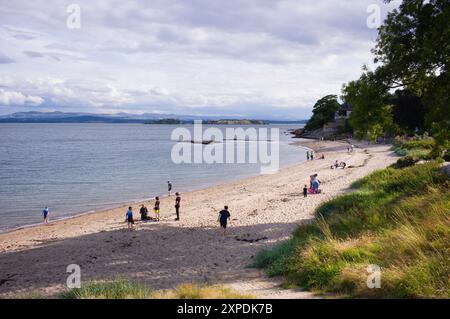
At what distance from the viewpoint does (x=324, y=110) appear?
125 meters

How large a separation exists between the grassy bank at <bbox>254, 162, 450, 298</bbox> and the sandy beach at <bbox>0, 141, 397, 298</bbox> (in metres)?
0.74

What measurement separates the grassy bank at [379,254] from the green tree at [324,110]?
11179 cm

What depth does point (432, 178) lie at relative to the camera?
1588 centimetres

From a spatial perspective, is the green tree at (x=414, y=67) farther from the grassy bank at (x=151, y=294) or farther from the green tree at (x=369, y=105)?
the grassy bank at (x=151, y=294)

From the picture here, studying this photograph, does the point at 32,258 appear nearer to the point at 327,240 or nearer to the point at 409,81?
the point at 327,240

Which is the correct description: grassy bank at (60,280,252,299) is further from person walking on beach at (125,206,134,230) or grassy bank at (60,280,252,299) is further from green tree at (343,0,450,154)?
person walking on beach at (125,206,134,230)

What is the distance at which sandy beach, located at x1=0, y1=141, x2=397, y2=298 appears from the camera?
39.5ft

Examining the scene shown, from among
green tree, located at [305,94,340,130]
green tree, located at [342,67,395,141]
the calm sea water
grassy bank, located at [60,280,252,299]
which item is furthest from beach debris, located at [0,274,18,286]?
green tree, located at [305,94,340,130]

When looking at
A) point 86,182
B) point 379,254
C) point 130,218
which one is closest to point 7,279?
point 130,218

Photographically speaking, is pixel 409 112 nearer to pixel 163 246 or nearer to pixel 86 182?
pixel 86 182

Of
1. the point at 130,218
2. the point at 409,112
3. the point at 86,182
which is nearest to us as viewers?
the point at 130,218

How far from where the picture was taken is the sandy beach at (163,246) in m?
12.0

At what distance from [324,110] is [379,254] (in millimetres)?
120127

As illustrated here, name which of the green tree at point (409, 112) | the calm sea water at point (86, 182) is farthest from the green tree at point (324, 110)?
the calm sea water at point (86, 182)
